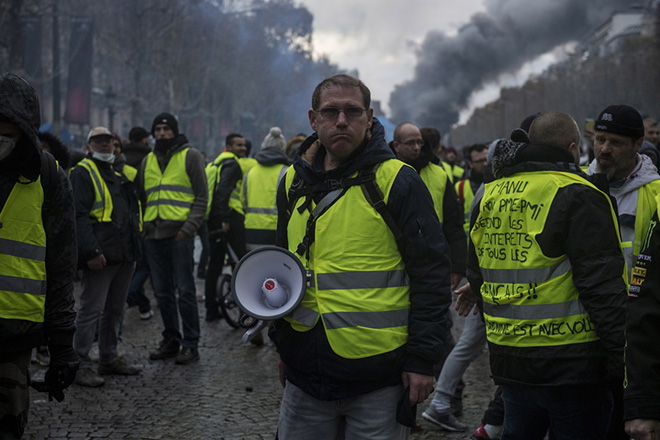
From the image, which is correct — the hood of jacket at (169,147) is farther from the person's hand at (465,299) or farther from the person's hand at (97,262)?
the person's hand at (465,299)

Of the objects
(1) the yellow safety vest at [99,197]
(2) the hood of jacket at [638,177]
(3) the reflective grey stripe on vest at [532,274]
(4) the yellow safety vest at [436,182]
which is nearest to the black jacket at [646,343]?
(3) the reflective grey stripe on vest at [532,274]

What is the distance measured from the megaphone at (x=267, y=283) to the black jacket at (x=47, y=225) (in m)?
0.85

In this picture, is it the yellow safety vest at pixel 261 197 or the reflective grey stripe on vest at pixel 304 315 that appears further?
the yellow safety vest at pixel 261 197

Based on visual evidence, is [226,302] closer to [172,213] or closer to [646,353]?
[172,213]

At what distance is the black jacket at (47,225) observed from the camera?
2865mm

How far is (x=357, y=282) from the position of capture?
2668mm

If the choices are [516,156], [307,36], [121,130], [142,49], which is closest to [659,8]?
[142,49]

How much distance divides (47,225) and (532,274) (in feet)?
6.42

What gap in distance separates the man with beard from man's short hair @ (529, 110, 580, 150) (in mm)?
419

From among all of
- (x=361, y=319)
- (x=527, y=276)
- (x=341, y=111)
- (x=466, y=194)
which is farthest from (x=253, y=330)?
(x=466, y=194)

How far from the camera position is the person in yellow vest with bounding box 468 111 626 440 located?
2781 mm

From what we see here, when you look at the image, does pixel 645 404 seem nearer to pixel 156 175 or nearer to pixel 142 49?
pixel 156 175

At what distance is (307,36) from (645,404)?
230 feet

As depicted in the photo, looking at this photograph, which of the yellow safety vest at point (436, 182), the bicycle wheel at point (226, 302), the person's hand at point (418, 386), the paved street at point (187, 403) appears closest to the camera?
the person's hand at point (418, 386)
